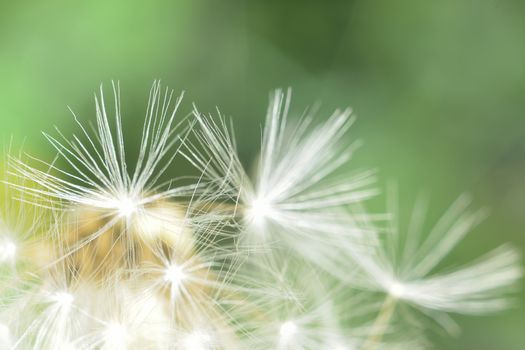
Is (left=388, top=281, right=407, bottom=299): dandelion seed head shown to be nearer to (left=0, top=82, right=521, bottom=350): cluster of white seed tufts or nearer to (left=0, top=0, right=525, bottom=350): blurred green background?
(left=0, top=82, right=521, bottom=350): cluster of white seed tufts

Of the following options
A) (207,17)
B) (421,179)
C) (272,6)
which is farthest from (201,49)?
(421,179)

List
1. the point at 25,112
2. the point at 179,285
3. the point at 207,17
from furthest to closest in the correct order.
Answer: the point at 207,17 → the point at 25,112 → the point at 179,285

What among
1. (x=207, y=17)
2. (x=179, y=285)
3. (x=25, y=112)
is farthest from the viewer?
(x=207, y=17)

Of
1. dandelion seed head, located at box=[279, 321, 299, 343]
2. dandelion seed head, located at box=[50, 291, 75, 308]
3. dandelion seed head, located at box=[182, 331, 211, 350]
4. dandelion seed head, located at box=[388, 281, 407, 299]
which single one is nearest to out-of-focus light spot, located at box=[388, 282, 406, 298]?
dandelion seed head, located at box=[388, 281, 407, 299]

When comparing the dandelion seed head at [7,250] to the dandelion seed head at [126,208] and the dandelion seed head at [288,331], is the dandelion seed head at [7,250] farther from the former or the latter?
the dandelion seed head at [288,331]

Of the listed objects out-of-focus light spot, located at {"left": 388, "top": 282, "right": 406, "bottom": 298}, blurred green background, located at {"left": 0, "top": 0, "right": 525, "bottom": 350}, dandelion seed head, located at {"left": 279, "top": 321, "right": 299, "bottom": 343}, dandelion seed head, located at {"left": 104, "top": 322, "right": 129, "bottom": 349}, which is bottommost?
dandelion seed head, located at {"left": 104, "top": 322, "right": 129, "bottom": 349}

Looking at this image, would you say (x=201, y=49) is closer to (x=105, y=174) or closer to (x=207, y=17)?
(x=207, y=17)

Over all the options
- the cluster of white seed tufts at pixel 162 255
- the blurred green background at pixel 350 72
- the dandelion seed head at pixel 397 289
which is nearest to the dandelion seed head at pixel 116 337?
the cluster of white seed tufts at pixel 162 255

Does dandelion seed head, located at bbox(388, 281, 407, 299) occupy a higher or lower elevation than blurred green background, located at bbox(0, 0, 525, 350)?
lower
